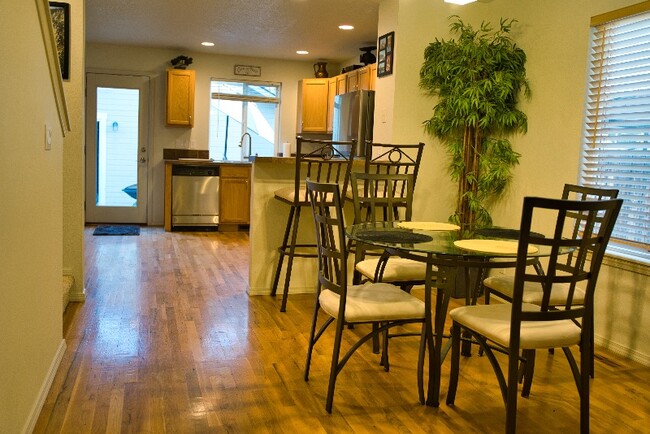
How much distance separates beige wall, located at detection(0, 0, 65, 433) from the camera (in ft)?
6.15

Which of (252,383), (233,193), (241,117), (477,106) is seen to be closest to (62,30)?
(252,383)

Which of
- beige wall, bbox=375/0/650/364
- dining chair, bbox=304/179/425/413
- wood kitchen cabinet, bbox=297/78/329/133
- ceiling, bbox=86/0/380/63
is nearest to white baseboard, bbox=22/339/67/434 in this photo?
dining chair, bbox=304/179/425/413

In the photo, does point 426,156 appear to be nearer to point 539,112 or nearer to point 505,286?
point 539,112

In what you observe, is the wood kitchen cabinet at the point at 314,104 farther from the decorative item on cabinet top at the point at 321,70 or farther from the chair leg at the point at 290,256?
the chair leg at the point at 290,256

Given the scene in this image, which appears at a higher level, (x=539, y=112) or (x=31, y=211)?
(x=539, y=112)

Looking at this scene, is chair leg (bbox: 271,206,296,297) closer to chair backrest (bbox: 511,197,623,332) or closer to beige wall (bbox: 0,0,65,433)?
beige wall (bbox: 0,0,65,433)

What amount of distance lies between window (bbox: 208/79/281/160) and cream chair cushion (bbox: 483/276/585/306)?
595 centimetres

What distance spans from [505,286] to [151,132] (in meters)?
6.50

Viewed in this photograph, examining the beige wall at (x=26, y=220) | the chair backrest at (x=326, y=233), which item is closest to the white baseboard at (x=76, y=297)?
the beige wall at (x=26, y=220)

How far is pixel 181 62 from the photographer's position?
322 inches

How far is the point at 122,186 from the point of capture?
8.51m

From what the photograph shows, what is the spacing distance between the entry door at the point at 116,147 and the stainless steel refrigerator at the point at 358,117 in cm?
338

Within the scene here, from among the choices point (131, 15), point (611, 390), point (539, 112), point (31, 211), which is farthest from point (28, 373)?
point (131, 15)

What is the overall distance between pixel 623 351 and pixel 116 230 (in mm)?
6055
